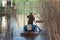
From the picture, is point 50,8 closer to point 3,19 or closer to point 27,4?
point 3,19

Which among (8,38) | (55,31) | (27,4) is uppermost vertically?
(27,4)

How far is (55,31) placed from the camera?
53.2 inches

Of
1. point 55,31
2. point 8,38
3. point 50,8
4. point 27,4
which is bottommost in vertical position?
point 8,38

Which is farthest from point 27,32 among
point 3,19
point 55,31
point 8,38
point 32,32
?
point 55,31

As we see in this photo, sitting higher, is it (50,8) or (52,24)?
(50,8)

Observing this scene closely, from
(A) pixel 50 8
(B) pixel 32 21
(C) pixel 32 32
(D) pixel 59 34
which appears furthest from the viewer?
(B) pixel 32 21

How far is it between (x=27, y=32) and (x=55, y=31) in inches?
43.6

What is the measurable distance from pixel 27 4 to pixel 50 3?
5.95 ft

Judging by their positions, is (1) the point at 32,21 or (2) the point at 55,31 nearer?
(2) the point at 55,31

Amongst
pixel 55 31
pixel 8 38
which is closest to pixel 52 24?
pixel 55 31

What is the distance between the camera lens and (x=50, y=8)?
1486 mm

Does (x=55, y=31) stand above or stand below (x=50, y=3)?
below

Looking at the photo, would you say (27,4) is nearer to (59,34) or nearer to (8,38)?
(8,38)

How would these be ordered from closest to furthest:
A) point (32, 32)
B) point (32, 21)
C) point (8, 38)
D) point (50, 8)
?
point (50, 8), point (8, 38), point (32, 32), point (32, 21)
